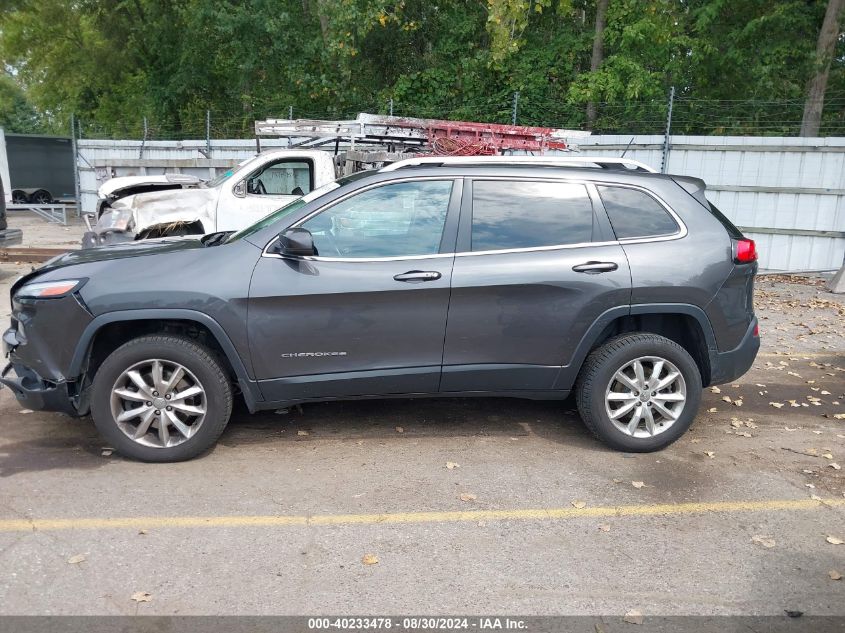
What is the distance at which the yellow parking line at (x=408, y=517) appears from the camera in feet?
12.2

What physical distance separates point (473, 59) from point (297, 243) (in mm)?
16051

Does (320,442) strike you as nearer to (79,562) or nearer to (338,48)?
(79,562)

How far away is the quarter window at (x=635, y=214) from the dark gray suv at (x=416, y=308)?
0.4 inches

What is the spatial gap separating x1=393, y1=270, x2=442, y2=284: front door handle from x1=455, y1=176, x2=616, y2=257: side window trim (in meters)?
0.22

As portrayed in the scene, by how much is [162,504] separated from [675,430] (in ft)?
10.6

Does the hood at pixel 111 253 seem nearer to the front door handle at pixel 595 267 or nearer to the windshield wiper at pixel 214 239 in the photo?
the windshield wiper at pixel 214 239

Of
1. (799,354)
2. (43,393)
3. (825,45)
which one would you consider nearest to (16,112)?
(825,45)

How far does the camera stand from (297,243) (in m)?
4.25

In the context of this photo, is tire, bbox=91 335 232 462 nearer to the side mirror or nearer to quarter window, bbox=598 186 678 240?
the side mirror

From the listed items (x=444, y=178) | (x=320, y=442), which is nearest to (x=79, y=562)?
(x=320, y=442)

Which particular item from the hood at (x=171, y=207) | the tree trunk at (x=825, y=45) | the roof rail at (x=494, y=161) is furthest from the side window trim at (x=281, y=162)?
the tree trunk at (x=825, y=45)

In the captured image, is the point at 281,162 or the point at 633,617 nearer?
the point at 633,617

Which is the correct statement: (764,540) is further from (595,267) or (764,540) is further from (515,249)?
(515,249)

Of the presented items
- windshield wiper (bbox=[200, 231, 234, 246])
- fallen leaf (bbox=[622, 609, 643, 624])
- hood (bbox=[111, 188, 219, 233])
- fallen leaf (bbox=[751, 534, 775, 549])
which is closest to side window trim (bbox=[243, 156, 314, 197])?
hood (bbox=[111, 188, 219, 233])
